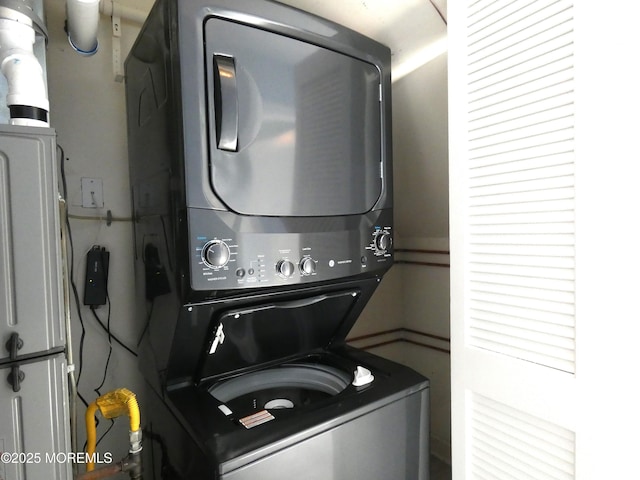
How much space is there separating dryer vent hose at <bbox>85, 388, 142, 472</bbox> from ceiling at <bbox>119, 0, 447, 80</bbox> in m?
1.64

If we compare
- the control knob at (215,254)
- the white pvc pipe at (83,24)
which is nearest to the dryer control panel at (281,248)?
the control knob at (215,254)

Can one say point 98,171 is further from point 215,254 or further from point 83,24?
point 215,254

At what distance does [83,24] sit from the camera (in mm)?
A: 1380

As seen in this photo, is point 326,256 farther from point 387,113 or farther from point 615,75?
point 615,75

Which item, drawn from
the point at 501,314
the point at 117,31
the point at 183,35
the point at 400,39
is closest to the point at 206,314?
the point at 183,35

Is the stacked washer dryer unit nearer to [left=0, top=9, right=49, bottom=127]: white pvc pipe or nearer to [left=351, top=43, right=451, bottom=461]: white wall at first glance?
[left=0, top=9, right=49, bottom=127]: white pvc pipe

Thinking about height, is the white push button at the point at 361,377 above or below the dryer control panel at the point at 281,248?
below

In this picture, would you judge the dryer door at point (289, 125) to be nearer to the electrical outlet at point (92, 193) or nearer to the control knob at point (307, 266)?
the control knob at point (307, 266)

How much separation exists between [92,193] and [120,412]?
0.92 m

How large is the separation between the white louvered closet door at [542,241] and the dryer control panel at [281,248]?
328mm

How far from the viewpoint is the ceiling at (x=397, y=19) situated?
1.72 m

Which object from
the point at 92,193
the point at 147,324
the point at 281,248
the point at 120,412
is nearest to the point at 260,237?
the point at 281,248

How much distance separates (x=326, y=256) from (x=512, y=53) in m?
0.86

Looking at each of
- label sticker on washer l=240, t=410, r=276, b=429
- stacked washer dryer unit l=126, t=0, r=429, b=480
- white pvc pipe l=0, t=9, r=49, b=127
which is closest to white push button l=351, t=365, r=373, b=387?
stacked washer dryer unit l=126, t=0, r=429, b=480
